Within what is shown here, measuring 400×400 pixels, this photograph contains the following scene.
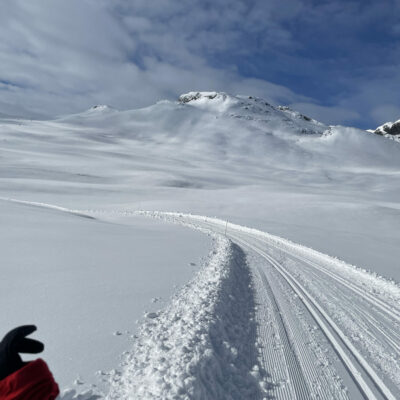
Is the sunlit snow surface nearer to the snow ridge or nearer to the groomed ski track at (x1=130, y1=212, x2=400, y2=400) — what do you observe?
the snow ridge

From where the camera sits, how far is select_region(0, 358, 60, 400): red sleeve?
2082 millimetres

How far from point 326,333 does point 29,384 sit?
6162 mm

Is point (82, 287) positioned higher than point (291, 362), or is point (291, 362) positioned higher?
point (291, 362)

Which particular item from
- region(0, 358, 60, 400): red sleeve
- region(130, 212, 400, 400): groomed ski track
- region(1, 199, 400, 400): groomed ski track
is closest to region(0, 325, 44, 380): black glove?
region(0, 358, 60, 400): red sleeve

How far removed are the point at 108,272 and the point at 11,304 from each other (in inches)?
125

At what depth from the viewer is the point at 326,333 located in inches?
263

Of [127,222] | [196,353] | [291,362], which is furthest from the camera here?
[127,222]

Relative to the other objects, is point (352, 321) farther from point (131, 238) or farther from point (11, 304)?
point (131, 238)

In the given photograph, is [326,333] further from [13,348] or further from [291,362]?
[13,348]

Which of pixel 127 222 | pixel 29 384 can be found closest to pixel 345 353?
pixel 29 384

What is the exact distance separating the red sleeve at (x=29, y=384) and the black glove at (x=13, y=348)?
0.04 meters

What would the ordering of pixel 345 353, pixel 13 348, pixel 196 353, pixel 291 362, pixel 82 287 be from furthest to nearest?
pixel 82 287 → pixel 345 353 → pixel 291 362 → pixel 196 353 → pixel 13 348

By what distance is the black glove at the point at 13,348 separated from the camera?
209 centimetres

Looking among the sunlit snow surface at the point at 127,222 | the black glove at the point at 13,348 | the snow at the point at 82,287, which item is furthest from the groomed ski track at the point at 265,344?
the black glove at the point at 13,348
